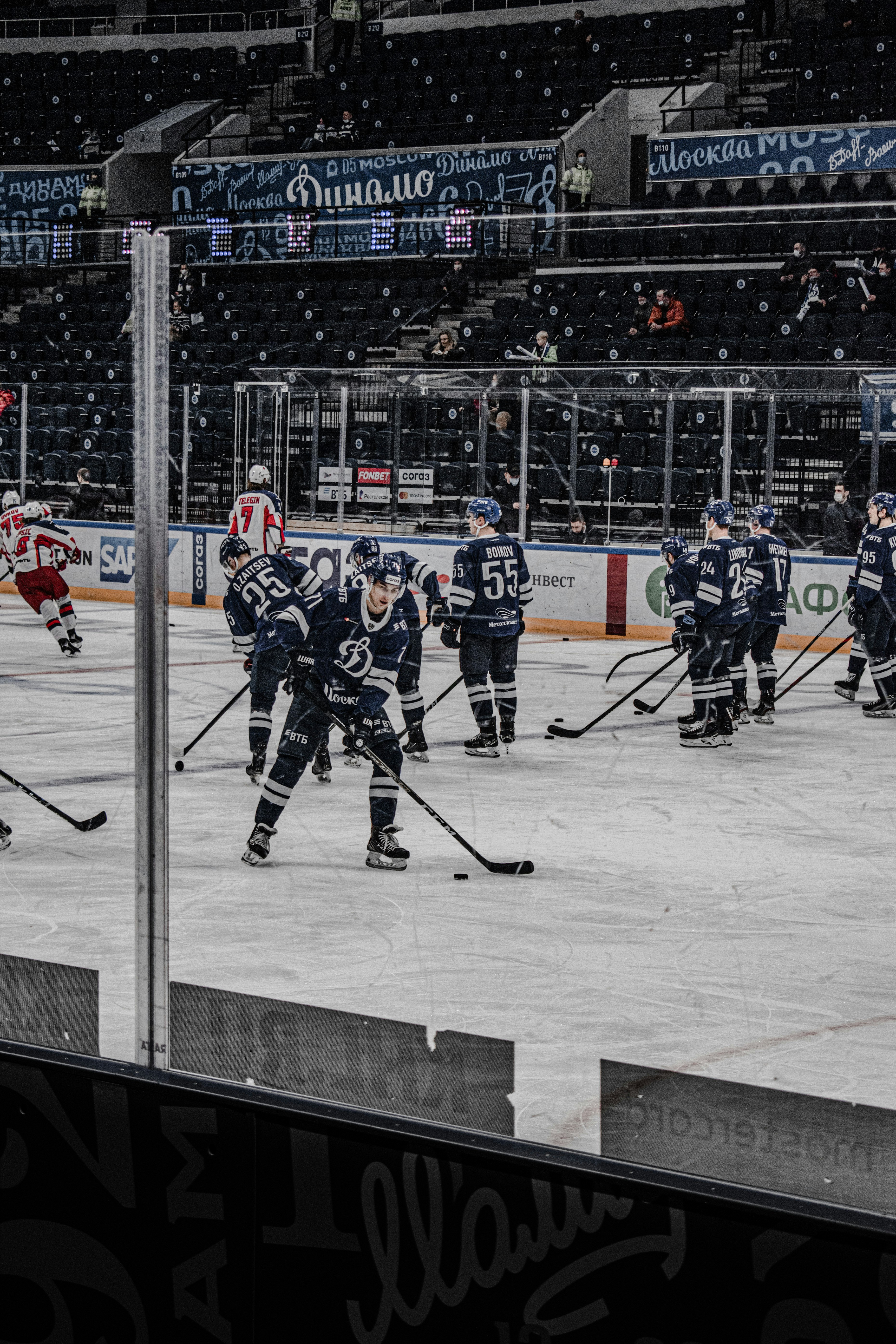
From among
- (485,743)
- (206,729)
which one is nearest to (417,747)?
(485,743)

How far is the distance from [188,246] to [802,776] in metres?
11.4

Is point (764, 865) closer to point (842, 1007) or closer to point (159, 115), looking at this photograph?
point (842, 1007)

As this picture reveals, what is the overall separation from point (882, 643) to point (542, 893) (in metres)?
5.57

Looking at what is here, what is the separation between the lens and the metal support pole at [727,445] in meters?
12.8

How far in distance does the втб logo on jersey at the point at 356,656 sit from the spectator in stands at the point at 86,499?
639 cm

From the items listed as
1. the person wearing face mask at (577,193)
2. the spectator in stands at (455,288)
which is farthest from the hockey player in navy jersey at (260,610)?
the person wearing face mask at (577,193)

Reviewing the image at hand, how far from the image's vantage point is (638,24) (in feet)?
73.3

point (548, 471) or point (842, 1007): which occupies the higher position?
point (548, 471)

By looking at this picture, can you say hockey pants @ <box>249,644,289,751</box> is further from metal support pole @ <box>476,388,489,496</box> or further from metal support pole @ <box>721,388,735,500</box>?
metal support pole @ <box>476,388,489,496</box>

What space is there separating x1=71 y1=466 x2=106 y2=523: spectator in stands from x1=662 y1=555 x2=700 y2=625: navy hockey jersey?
14.9 ft

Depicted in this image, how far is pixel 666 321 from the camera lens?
16469mm

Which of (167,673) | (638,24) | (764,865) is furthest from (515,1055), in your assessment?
(638,24)

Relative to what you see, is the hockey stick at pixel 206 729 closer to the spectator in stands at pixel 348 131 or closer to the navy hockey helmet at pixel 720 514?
the navy hockey helmet at pixel 720 514

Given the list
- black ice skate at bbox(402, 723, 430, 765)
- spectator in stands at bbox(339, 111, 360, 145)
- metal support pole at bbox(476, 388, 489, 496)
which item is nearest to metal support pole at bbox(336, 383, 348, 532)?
metal support pole at bbox(476, 388, 489, 496)
